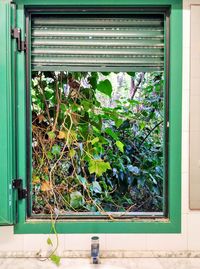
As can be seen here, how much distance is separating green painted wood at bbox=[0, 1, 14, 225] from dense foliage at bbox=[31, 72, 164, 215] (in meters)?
0.22

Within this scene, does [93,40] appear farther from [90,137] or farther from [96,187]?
[96,187]

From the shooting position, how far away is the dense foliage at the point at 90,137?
1785mm

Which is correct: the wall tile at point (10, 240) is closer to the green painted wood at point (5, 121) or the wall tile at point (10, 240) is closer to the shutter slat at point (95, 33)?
the green painted wood at point (5, 121)

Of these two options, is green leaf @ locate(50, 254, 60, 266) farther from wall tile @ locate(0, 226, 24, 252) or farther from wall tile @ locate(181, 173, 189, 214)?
wall tile @ locate(181, 173, 189, 214)

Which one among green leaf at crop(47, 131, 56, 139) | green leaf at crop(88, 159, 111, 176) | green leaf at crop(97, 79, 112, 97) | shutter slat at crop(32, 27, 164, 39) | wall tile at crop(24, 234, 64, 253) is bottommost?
wall tile at crop(24, 234, 64, 253)

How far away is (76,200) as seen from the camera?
1.85 metres

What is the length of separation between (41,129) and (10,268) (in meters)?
0.81

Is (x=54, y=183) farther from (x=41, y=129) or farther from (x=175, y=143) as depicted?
(x=175, y=143)

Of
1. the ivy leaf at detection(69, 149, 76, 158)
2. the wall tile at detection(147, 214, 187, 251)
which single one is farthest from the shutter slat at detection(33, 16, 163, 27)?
the wall tile at detection(147, 214, 187, 251)

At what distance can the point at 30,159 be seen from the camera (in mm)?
1677

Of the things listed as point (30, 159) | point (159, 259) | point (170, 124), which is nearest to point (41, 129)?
point (30, 159)

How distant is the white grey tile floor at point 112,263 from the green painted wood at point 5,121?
23 cm

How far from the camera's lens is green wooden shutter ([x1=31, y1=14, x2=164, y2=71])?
1670mm

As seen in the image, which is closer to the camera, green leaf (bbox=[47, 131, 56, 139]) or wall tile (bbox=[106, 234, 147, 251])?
wall tile (bbox=[106, 234, 147, 251])
